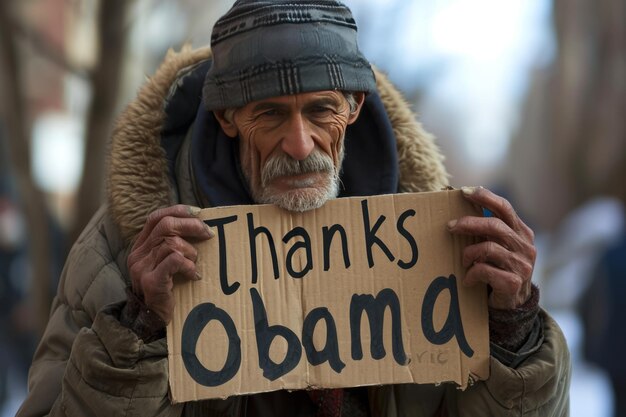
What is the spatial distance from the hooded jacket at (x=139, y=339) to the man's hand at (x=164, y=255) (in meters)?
0.11

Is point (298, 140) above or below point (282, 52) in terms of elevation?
below

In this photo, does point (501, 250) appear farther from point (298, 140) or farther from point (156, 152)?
point (156, 152)

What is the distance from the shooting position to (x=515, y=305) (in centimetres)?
260

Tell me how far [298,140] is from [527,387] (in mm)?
809

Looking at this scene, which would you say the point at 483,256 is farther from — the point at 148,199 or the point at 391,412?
the point at 148,199

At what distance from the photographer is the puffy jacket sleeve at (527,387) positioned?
103 inches

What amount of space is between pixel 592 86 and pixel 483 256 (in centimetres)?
1685

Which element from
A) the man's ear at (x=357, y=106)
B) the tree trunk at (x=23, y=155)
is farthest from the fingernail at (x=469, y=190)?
the tree trunk at (x=23, y=155)

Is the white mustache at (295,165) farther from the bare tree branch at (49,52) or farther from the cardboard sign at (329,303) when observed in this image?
the bare tree branch at (49,52)

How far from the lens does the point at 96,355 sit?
2602 millimetres

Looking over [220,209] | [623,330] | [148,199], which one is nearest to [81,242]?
[148,199]

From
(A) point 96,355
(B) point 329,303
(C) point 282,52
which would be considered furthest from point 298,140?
(A) point 96,355

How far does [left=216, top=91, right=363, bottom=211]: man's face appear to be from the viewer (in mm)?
2693

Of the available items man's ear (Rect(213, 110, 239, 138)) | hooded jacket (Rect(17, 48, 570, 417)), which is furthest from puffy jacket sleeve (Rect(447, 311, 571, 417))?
man's ear (Rect(213, 110, 239, 138))
